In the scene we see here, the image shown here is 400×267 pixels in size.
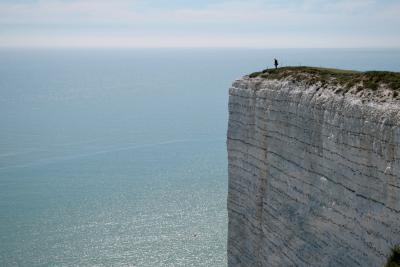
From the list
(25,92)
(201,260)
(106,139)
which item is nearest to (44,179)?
(106,139)

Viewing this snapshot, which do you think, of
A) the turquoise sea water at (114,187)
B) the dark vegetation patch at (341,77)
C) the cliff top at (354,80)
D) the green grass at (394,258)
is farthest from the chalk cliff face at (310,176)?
the turquoise sea water at (114,187)

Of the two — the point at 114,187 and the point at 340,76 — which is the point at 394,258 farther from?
the point at 114,187

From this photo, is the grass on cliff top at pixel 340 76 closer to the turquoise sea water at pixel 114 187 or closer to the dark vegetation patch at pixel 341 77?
the dark vegetation patch at pixel 341 77

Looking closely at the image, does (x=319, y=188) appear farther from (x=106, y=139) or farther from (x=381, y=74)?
(x=106, y=139)

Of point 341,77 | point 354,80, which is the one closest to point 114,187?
point 341,77

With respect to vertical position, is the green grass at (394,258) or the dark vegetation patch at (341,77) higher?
the dark vegetation patch at (341,77)

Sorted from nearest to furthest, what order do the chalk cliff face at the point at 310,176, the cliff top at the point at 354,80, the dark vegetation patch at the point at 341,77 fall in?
the chalk cliff face at the point at 310,176, the cliff top at the point at 354,80, the dark vegetation patch at the point at 341,77

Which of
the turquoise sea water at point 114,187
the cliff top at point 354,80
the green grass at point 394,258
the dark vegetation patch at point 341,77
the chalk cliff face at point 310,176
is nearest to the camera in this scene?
the green grass at point 394,258
